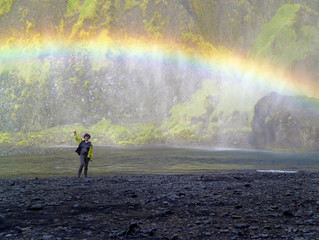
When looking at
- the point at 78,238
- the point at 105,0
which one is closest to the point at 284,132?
the point at 78,238

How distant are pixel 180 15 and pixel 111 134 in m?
83.4

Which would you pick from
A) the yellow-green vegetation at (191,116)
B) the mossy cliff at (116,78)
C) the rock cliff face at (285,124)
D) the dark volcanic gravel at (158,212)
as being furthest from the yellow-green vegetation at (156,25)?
the dark volcanic gravel at (158,212)

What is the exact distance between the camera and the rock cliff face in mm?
106188

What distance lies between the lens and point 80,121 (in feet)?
557

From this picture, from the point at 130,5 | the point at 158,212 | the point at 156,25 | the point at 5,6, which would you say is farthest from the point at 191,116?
the point at 158,212

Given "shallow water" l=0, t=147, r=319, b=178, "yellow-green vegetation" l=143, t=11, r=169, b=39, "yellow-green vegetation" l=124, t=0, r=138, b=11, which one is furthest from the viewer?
"yellow-green vegetation" l=124, t=0, r=138, b=11

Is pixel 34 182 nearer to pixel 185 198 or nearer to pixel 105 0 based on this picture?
pixel 185 198

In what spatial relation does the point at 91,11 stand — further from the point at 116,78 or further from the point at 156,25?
the point at 116,78

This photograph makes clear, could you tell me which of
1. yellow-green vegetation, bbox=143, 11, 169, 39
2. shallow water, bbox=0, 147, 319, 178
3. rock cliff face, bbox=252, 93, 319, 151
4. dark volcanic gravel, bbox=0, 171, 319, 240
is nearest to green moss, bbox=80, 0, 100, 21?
yellow-green vegetation, bbox=143, 11, 169, 39

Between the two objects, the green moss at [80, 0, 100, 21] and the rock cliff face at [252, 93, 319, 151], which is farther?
the green moss at [80, 0, 100, 21]

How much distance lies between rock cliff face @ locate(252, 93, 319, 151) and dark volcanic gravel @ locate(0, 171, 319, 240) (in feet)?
306

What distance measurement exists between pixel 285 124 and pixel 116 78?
10013 centimetres

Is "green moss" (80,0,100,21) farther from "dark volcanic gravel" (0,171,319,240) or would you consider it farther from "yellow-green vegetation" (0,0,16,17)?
"dark volcanic gravel" (0,171,319,240)

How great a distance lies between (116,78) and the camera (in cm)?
18588
